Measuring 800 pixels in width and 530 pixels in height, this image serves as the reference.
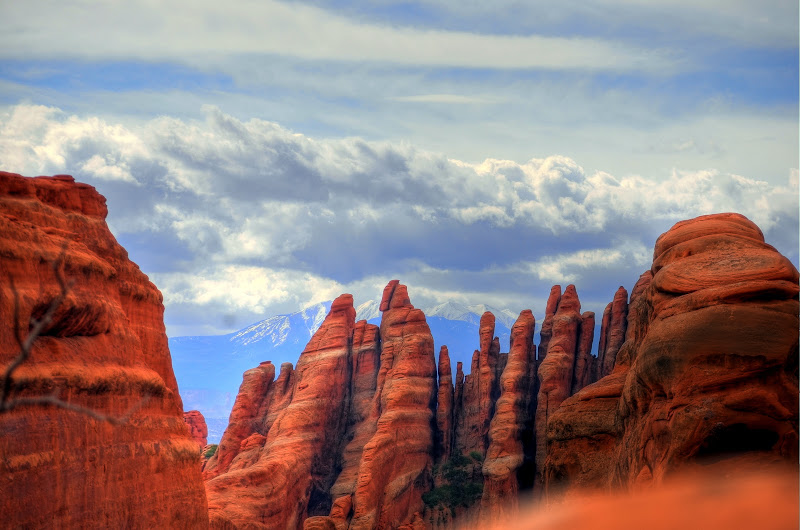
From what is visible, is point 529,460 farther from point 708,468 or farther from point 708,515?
→ point 708,515

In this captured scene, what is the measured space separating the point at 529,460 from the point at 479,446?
782 centimetres

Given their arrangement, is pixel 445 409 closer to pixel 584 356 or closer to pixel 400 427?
pixel 400 427

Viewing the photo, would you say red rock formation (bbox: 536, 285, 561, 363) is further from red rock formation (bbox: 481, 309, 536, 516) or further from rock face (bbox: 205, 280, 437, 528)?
rock face (bbox: 205, 280, 437, 528)

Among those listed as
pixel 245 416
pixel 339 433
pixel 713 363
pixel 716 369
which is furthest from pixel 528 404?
pixel 716 369

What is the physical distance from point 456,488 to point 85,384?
55.0 meters

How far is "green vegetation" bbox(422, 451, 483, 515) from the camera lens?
327ft

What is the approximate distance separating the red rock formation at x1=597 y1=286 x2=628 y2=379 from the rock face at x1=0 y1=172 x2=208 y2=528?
48.5m

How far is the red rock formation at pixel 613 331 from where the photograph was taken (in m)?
102

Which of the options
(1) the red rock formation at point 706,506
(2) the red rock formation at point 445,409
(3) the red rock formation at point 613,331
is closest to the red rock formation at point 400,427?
(2) the red rock formation at point 445,409

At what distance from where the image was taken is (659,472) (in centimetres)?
4412

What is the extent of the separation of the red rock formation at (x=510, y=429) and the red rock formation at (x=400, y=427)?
23.8 ft

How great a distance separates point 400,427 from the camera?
101500 millimetres

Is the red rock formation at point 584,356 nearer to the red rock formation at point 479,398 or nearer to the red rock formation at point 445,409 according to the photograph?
the red rock formation at point 479,398

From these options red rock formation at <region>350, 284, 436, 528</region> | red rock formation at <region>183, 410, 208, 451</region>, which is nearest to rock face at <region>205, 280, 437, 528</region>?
red rock formation at <region>350, 284, 436, 528</region>
